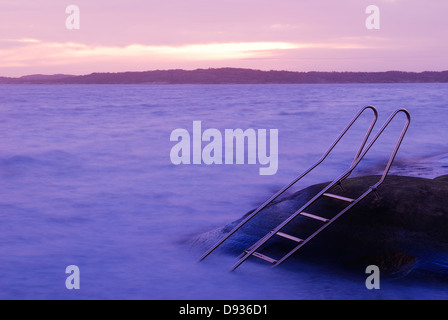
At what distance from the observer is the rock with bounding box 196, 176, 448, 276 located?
5.93 meters

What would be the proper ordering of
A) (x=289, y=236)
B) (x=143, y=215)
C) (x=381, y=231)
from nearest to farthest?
1. (x=381, y=231)
2. (x=289, y=236)
3. (x=143, y=215)

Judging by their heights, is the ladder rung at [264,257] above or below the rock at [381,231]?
below

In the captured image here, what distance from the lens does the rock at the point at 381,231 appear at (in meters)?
5.93

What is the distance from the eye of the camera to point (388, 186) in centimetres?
675

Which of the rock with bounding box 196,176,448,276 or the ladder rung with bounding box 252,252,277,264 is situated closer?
the rock with bounding box 196,176,448,276

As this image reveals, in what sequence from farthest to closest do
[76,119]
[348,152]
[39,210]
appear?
[76,119]
[348,152]
[39,210]

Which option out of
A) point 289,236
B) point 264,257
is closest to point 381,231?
point 289,236

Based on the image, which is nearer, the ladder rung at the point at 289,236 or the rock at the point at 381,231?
the rock at the point at 381,231

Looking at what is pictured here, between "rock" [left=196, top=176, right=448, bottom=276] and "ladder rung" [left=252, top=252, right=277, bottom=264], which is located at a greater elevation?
"rock" [left=196, top=176, right=448, bottom=276]

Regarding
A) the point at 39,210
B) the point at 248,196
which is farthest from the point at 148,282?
the point at 248,196

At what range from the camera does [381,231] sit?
20.2ft

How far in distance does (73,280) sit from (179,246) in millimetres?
1895

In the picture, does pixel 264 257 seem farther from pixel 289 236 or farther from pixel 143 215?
pixel 143 215
